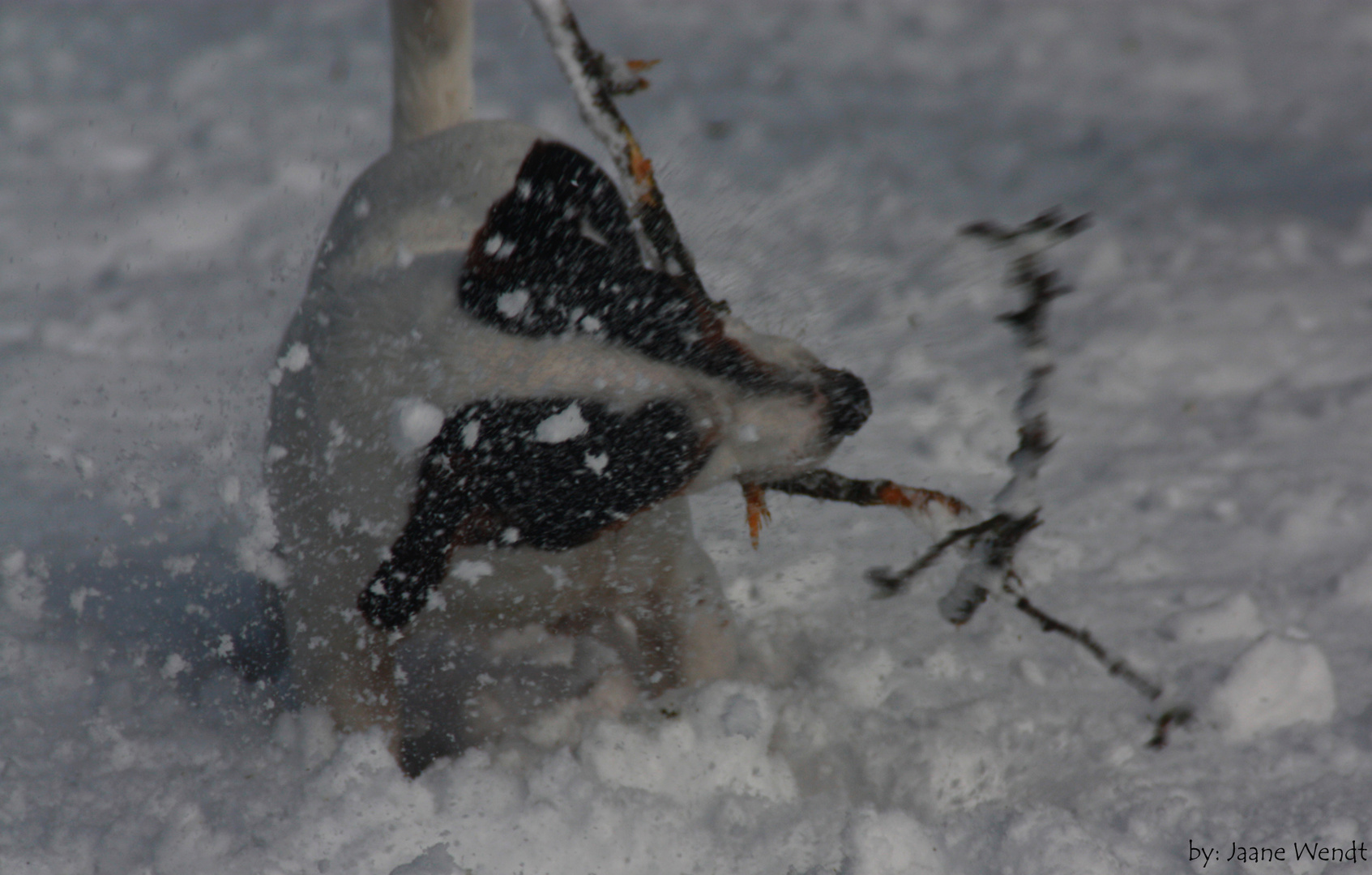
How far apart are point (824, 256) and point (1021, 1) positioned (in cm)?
135

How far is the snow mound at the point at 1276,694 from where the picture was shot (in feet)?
5.38

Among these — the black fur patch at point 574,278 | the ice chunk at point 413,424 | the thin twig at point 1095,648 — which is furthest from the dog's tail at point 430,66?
the thin twig at point 1095,648

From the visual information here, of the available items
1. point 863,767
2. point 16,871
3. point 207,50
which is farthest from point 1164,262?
point 207,50

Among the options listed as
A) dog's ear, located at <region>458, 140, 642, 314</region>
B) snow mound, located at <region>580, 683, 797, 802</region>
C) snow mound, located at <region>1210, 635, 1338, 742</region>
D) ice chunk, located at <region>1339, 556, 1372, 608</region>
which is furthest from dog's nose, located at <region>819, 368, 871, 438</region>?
ice chunk, located at <region>1339, 556, 1372, 608</region>

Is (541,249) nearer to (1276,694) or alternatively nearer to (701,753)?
(701,753)

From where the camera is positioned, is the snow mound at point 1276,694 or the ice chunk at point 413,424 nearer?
the ice chunk at point 413,424

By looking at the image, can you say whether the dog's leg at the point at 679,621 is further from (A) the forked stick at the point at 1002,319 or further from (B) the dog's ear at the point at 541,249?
(B) the dog's ear at the point at 541,249

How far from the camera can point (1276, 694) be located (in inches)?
65.2

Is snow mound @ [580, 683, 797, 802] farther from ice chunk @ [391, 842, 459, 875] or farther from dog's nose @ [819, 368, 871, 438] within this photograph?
dog's nose @ [819, 368, 871, 438]

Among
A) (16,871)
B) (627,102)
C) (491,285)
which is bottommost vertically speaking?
(16,871)

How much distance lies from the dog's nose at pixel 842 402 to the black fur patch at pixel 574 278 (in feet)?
0.39

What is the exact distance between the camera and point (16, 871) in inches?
54.6

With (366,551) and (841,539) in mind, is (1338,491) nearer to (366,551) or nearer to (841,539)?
(841,539)

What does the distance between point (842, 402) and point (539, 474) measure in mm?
356
